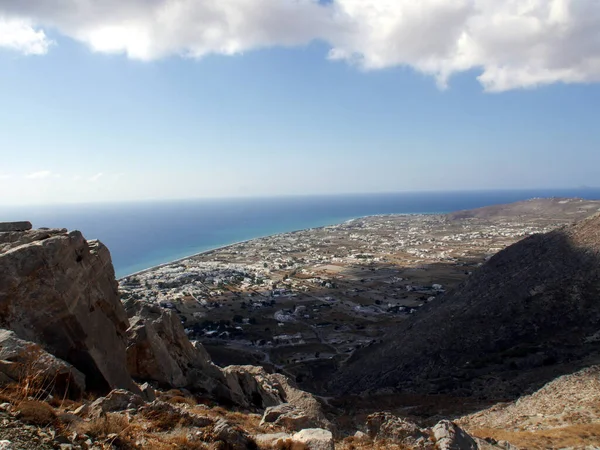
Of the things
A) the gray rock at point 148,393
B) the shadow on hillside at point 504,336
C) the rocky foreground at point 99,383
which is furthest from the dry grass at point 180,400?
the shadow on hillside at point 504,336

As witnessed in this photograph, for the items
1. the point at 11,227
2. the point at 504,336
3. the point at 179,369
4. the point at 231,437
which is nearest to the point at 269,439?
the point at 231,437

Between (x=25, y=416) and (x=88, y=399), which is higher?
(x=25, y=416)

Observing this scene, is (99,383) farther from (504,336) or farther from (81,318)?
(504,336)

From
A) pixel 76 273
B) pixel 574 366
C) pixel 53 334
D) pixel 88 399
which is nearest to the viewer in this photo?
pixel 88 399

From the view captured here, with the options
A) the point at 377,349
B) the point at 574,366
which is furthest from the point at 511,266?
the point at 574,366

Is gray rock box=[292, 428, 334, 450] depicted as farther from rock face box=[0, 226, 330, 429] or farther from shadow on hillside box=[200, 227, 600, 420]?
shadow on hillside box=[200, 227, 600, 420]

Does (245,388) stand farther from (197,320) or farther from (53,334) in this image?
(197,320)

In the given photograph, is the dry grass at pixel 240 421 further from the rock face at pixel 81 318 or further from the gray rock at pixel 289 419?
the rock face at pixel 81 318

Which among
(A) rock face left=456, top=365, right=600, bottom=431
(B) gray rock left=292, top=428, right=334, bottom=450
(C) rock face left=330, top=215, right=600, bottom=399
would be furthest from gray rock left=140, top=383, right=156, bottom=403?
(C) rock face left=330, top=215, right=600, bottom=399
